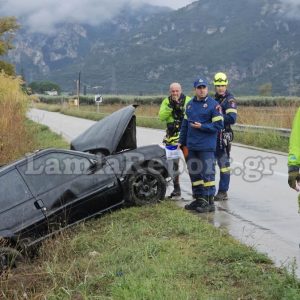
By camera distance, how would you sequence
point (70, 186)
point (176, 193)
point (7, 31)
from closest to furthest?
point (70, 186) → point (176, 193) → point (7, 31)

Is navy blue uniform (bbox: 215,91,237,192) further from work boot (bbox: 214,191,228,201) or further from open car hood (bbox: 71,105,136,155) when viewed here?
open car hood (bbox: 71,105,136,155)

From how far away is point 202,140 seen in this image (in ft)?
25.3

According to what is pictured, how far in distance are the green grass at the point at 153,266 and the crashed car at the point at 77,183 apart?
303 millimetres

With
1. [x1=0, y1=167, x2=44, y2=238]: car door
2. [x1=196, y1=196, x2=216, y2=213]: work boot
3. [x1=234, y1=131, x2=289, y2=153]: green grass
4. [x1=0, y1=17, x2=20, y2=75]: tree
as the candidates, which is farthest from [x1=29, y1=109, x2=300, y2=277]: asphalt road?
[x1=0, y1=17, x2=20, y2=75]: tree

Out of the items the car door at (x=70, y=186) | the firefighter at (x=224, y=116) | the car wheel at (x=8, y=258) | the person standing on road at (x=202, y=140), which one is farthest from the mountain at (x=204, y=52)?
the car wheel at (x=8, y=258)

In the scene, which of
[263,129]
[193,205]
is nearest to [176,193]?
[193,205]

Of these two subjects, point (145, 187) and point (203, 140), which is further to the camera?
point (145, 187)

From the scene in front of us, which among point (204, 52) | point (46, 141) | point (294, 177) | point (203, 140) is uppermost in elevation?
point (204, 52)

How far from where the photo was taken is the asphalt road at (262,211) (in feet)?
20.2

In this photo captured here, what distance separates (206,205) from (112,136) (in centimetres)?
163

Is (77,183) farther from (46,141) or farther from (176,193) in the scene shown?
(46,141)

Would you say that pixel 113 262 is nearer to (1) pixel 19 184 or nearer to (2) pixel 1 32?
(1) pixel 19 184

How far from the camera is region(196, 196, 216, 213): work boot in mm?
7832

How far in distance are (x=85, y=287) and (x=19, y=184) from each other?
220 cm
